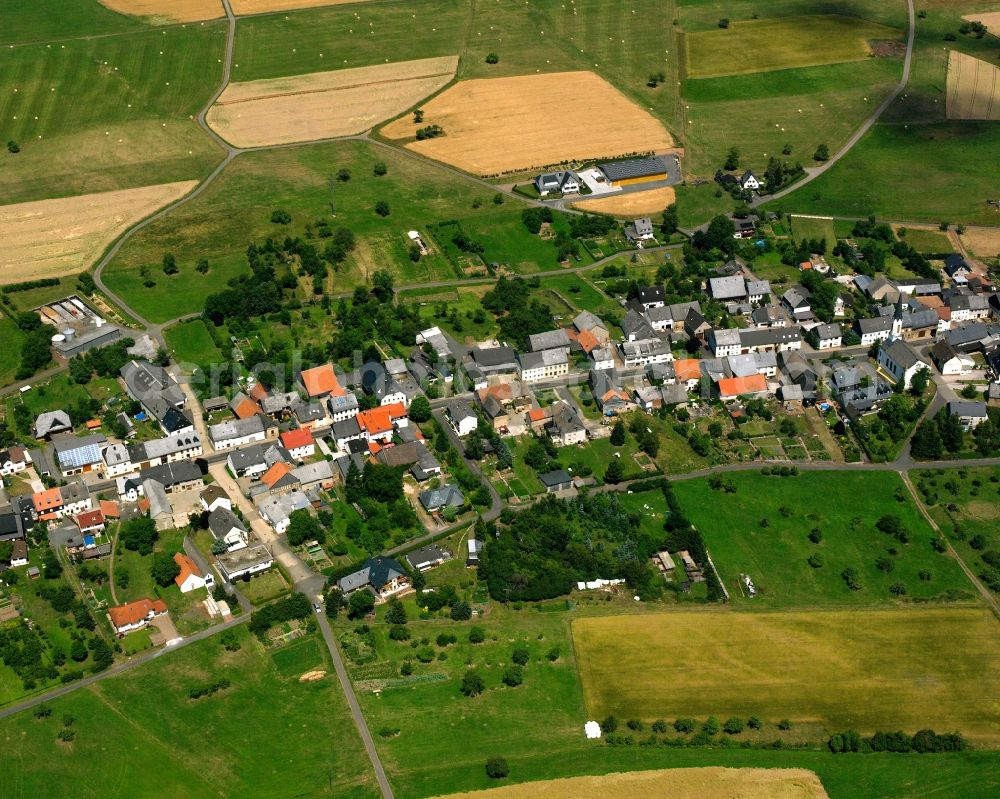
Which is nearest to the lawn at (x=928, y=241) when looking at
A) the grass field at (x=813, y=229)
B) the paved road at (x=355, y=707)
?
the grass field at (x=813, y=229)

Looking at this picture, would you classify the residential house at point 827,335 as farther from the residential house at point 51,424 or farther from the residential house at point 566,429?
the residential house at point 51,424

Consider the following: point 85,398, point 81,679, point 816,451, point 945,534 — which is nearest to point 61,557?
point 81,679

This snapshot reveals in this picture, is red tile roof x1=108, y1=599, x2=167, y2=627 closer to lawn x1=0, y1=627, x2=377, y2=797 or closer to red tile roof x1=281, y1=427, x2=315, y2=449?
lawn x1=0, y1=627, x2=377, y2=797

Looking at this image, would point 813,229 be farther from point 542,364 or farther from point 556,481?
point 556,481

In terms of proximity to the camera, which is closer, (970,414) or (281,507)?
(281,507)

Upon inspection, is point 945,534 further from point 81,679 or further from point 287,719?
point 81,679

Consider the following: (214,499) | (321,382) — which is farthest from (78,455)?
(321,382)

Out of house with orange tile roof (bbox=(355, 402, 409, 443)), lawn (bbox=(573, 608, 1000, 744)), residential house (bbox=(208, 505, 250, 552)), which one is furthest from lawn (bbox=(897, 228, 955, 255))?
residential house (bbox=(208, 505, 250, 552))
